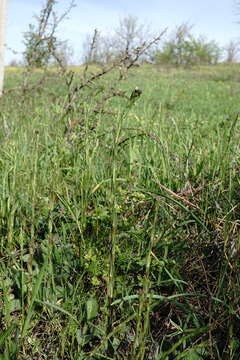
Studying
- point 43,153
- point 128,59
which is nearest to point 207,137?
point 128,59

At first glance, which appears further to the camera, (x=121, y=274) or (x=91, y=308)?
(x=121, y=274)

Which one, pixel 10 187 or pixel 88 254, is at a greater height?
pixel 10 187

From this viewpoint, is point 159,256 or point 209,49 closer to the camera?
point 159,256

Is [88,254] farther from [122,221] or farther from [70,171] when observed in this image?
[70,171]

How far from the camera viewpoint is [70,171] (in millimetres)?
1937

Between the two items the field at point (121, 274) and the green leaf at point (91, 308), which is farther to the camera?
the green leaf at point (91, 308)

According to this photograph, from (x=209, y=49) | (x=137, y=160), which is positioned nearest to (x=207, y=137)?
(x=137, y=160)

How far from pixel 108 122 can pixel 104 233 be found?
82.5 inches

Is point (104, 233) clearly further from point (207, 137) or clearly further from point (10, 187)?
point (207, 137)

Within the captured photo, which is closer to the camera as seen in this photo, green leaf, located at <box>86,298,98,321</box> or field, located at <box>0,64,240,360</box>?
field, located at <box>0,64,240,360</box>

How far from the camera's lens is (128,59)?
2.53 meters

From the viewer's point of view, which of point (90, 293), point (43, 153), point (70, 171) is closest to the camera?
point (90, 293)

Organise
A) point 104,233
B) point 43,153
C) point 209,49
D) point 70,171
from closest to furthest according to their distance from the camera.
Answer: point 104,233 → point 70,171 → point 43,153 → point 209,49

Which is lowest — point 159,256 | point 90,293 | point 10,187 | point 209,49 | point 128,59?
point 90,293
